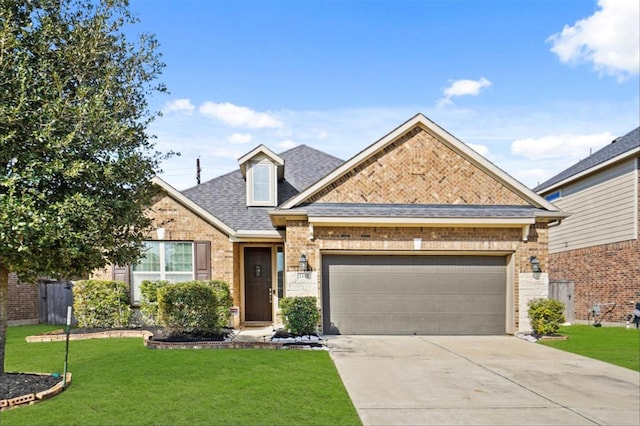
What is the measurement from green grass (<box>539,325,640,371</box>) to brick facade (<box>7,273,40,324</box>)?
16.4 m

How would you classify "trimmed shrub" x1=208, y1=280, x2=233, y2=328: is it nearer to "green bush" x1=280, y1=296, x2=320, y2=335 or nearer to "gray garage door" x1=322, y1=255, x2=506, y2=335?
"green bush" x1=280, y1=296, x2=320, y2=335

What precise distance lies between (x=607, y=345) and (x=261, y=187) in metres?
11.3

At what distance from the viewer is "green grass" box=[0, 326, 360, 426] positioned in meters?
5.12

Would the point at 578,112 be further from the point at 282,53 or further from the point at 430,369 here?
the point at 430,369

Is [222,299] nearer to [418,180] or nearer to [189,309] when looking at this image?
[189,309]

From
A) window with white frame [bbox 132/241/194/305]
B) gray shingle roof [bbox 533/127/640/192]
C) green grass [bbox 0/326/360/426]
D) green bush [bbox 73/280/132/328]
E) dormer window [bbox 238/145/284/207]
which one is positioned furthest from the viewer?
gray shingle roof [bbox 533/127/640/192]

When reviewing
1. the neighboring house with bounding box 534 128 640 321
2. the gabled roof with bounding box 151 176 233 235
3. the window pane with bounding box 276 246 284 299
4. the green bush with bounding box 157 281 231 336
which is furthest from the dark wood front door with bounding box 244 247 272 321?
the neighboring house with bounding box 534 128 640 321

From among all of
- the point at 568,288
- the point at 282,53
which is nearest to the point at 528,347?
the point at 568,288

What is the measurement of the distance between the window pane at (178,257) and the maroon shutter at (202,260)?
9.2 inches

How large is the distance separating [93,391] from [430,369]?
569 cm

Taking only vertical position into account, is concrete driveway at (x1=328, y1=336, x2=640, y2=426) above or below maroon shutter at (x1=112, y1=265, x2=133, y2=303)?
below

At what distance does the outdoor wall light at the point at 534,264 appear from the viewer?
38.4 ft

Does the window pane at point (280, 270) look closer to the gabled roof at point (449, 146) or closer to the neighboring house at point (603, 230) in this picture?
the gabled roof at point (449, 146)

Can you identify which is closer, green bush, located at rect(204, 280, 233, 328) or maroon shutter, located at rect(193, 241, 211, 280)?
green bush, located at rect(204, 280, 233, 328)
